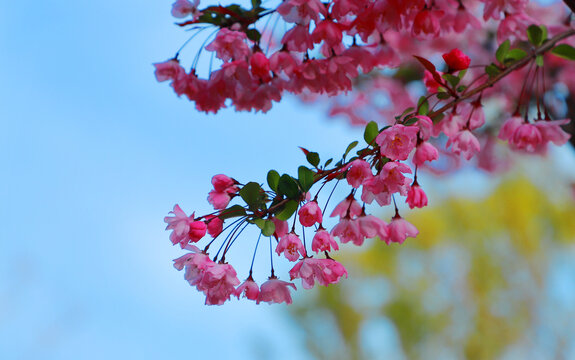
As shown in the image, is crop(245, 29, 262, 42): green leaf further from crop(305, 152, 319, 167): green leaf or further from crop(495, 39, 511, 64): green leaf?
crop(495, 39, 511, 64): green leaf

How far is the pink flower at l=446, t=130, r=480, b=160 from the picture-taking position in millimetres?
1282

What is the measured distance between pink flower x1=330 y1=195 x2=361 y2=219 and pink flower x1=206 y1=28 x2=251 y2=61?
0.46 metres

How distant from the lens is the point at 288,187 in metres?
1.09

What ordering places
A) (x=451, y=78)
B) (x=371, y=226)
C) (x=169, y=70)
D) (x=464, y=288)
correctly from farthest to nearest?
(x=464, y=288) → (x=169, y=70) → (x=451, y=78) → (x=371, y=226)

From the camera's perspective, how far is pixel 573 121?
1.95m

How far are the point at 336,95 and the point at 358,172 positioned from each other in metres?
0.42

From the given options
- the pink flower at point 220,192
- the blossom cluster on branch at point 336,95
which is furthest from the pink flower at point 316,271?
the pink flower at point 220,192

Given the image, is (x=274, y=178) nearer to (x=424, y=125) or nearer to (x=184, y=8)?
(x=424, y=125)

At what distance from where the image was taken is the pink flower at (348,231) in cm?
115

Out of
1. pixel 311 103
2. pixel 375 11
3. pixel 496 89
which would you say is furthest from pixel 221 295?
pixel 311 103

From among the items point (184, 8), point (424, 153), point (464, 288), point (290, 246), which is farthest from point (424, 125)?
point (464, 288)

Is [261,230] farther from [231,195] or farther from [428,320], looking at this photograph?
[428,320]

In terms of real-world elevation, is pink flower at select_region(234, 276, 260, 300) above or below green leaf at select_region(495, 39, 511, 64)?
below

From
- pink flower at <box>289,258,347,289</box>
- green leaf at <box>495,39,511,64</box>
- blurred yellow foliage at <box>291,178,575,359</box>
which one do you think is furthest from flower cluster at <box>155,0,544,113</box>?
blurred yellow foliage at <box>291,178,575,359</box>
